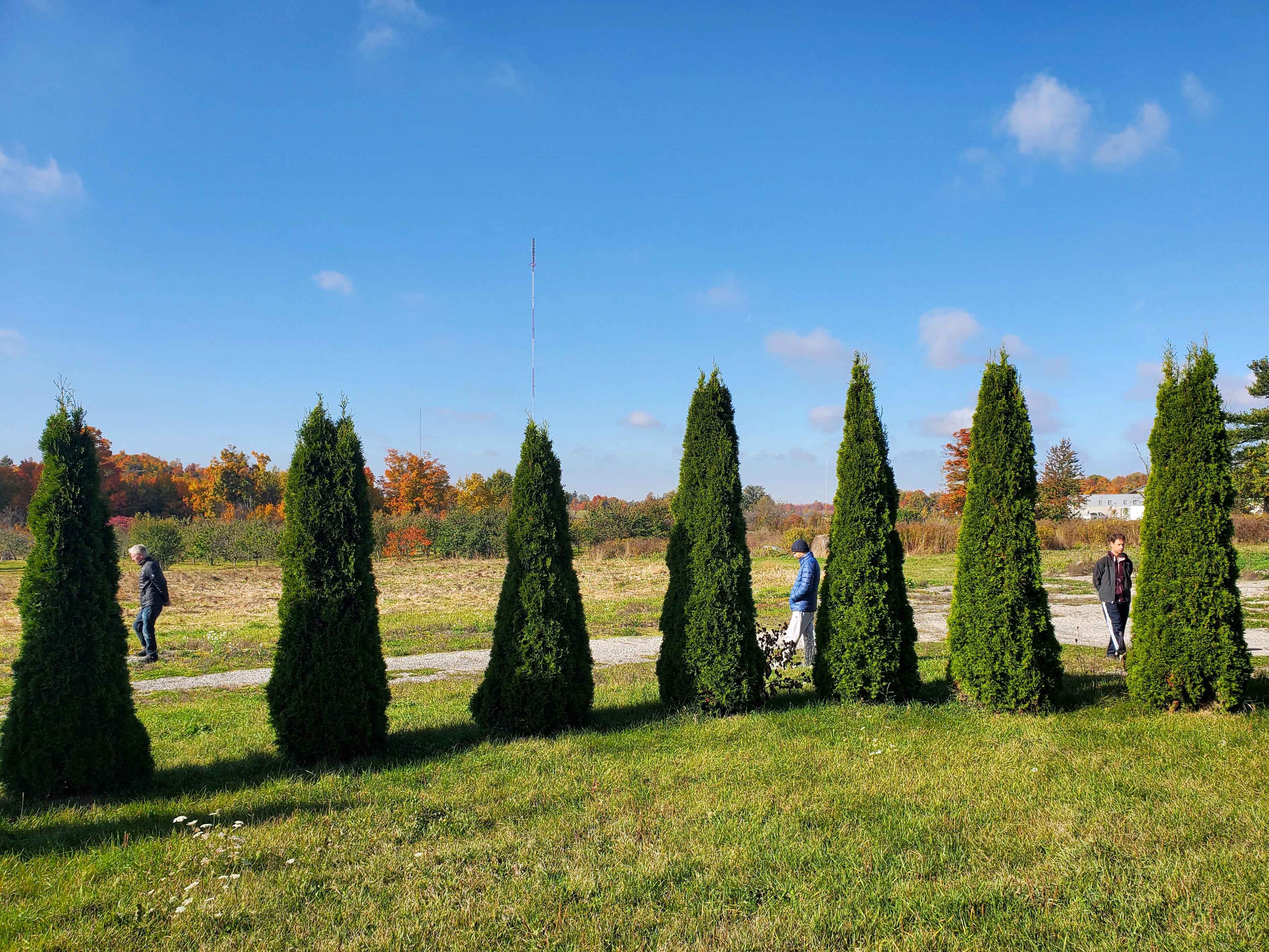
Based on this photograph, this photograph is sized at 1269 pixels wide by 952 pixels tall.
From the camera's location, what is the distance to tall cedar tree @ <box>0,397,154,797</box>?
5168 millimetres

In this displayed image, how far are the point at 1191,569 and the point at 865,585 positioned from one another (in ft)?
9.60

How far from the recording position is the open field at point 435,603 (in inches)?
529

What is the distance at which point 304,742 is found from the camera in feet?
19.5

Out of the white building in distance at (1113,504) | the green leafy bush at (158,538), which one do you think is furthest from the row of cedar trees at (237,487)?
the white building in distance at (1113,504)

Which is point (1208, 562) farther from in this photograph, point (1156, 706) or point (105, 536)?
point (105, 536)

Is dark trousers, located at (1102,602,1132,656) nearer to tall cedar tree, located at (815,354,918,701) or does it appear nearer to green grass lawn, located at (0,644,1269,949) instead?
green grass lawn, located at (0,644,1269,949)

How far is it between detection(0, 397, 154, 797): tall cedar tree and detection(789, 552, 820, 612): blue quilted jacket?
7.69 m

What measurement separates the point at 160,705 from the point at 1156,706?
11032 mm

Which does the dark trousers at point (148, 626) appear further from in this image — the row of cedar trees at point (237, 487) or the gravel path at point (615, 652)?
the row of cedar trees at point (237, 487)

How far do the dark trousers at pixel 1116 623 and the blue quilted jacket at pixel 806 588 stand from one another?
12.2ft

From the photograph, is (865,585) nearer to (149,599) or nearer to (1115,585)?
(1115,585)

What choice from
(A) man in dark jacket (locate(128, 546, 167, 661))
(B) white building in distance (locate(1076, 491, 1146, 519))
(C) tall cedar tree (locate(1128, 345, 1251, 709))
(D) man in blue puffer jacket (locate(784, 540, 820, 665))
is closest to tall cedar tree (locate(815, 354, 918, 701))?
(C) tall cedar tree (locate(1128, 345, 1251, 709))

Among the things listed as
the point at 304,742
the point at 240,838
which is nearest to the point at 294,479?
the point at 304,742

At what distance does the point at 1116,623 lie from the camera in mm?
9867
